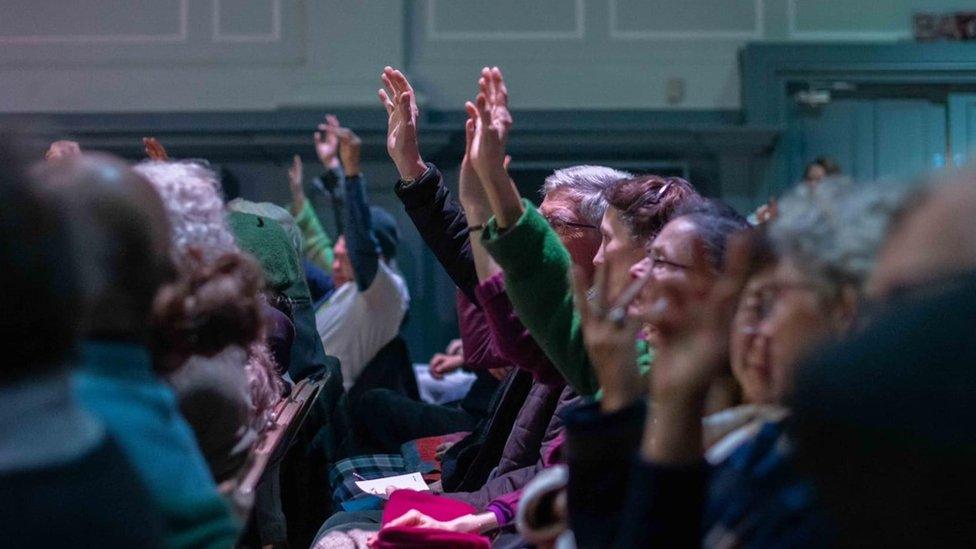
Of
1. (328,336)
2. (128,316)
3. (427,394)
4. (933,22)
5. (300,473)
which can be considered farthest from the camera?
(933,22)

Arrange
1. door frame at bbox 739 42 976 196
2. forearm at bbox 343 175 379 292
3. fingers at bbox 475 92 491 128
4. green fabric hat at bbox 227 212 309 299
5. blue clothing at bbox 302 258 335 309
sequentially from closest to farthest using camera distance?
fingers at bbox 475 92 491 128 < green fabric hat at bbox 227 212 309 299 < forearm at bbox 343 175 379 292 < blue clothing at bbox 302 258 335 309 < door frame at bbox 739 42 976 196

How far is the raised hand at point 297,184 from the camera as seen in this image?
5.69 m

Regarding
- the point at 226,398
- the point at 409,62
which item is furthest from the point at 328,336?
the point at 226,398

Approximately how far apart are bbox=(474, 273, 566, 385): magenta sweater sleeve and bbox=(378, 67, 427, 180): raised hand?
670 millimetres

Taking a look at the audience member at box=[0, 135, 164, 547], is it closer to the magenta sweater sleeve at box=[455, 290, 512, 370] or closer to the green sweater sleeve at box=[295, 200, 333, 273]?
the magenta sweater sleeve at box=[455, 290, 512, 370]

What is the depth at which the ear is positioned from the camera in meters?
1.34

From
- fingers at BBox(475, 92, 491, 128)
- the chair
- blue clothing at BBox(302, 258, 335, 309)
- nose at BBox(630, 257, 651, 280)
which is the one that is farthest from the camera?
blue clothing at BBox(302, 258, 335, 309)

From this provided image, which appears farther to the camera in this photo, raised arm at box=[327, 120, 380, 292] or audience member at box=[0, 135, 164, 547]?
raised arm at box=[327, 120, 380, 292]

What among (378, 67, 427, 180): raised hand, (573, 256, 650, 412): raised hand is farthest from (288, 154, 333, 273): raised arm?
(573, 256, 650, 412): raised hand

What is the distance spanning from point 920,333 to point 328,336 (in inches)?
135

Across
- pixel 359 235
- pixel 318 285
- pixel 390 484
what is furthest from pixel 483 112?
pixel 318 285

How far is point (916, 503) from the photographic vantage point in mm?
1255

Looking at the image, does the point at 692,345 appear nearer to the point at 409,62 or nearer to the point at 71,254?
the point at 71,254

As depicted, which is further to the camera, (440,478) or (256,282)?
(440,478)
